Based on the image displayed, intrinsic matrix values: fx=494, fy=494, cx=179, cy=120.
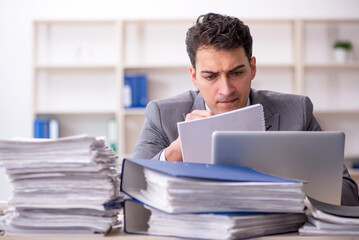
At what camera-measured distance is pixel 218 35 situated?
6.14ft

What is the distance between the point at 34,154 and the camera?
99cm

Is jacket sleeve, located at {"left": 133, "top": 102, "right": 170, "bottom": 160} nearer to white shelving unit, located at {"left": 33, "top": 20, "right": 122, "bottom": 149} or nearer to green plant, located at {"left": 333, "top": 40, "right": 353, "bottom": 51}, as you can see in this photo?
white shelving unit, located at {"left": 33, "top": 20, "right": 122, "bottom": 149}

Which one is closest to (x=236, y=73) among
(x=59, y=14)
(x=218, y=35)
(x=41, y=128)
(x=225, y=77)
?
(x=225, y=77)

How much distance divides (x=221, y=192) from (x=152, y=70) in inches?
141

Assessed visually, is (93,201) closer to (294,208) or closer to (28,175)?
(28,175)

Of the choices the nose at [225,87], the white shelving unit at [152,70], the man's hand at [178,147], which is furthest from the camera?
the white shelving unit at [152,70]

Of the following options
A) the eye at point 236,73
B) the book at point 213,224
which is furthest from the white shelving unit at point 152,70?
the book at point 213,224

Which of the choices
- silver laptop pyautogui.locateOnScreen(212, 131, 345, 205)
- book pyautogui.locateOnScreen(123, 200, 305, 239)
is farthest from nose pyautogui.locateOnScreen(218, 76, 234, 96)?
book pyautogui.locateOnScreen(123, 200, 305, 239)

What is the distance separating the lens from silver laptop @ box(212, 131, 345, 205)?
109 cm

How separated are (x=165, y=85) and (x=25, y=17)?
140 cm

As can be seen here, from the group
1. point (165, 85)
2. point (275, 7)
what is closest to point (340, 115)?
point (275, 7)

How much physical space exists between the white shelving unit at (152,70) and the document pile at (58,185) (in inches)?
134

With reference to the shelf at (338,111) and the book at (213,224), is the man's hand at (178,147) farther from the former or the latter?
the shelf at (338,111)

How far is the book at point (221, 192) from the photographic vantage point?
92 centimetres
